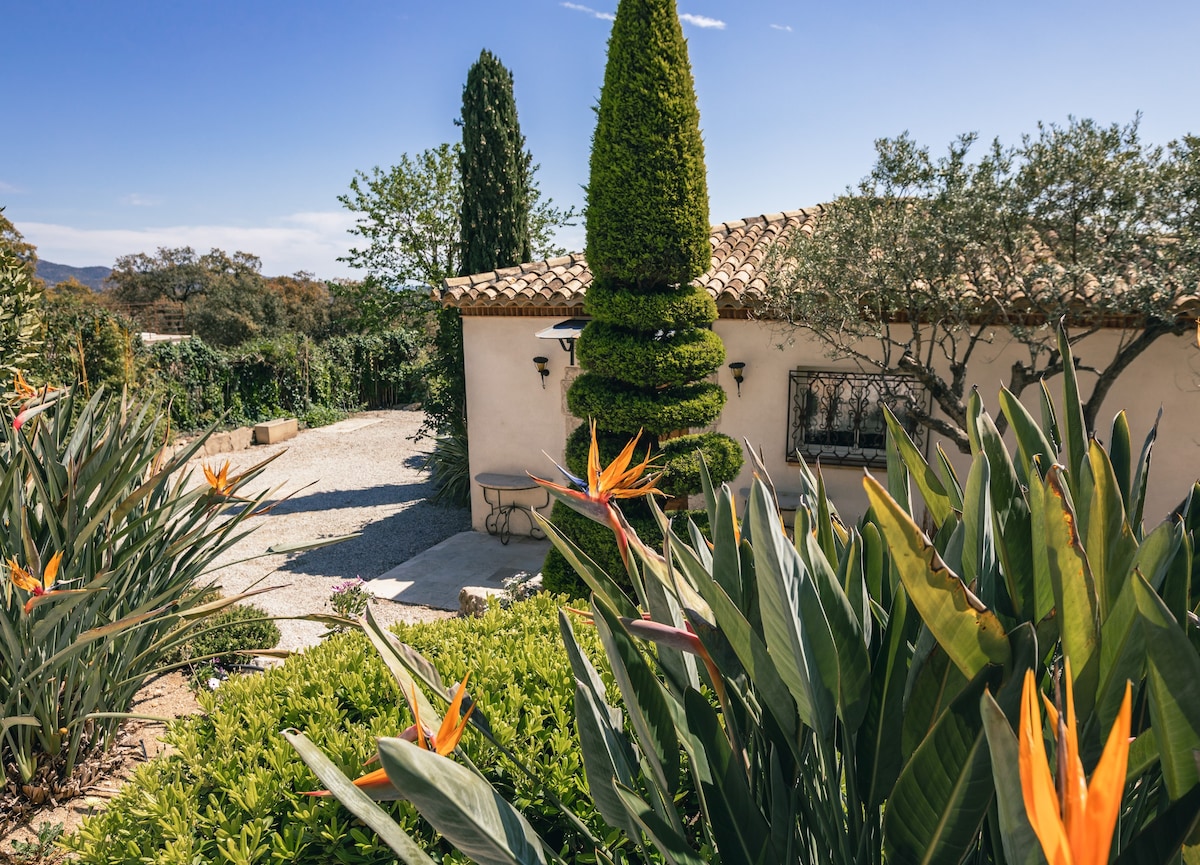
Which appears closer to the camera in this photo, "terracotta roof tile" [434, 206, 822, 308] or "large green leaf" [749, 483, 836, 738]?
"large green leaf" [749, 483, 836, 738]

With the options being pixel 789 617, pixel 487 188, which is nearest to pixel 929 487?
pixel 789 617

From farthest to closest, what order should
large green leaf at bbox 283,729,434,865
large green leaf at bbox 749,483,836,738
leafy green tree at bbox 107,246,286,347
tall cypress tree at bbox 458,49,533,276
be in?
leafy green tree at bbox 107,246,286,347
tall cypress tree at bbox 458,49,533,276
large green leaf at bbox 749,483,836,738
large green leaf at bbox 283,729,434,865

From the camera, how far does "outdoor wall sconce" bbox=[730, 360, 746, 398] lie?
8.00m

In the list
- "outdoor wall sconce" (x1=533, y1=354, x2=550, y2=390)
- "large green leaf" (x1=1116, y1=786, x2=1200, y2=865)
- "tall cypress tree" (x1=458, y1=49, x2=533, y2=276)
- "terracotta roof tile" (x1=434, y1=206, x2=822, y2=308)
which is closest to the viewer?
"large green leaf" (x1=1116, y1=786, x2=1200, y2=865)

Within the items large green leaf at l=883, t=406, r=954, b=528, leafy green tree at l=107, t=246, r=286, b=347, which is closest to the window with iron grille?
large green leaf at l=883, t=406, r=954, b=528

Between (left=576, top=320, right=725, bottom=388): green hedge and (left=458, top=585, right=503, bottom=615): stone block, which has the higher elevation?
(left=576, top=320, right=725, bottom=388): green hedge

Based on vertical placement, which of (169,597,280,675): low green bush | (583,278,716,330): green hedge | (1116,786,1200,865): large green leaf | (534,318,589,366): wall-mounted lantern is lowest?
(169,597,280,675): low green bush

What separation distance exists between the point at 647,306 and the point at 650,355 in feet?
1.50

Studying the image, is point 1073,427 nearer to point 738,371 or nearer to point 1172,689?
point 1172,689

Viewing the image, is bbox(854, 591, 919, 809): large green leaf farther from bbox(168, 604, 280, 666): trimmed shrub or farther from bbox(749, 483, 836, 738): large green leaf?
bbox(168, 604, 280, 666): trimmed shrub

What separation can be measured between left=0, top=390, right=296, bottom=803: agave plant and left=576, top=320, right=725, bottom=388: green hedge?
12.9 feet

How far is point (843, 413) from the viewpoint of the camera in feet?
26.0

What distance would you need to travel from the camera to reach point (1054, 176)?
5.75 meters

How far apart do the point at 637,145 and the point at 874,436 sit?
4.24 metres
